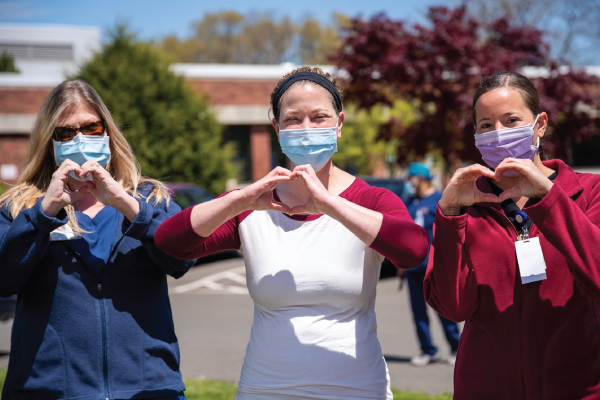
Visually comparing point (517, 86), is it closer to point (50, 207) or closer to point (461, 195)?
point (461, 195)

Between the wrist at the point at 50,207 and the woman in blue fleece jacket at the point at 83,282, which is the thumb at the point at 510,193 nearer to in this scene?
the woman in blue fleece jacket at the point at 83,282

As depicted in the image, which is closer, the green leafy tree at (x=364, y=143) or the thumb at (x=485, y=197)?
the thumb at (x=485, y=197)

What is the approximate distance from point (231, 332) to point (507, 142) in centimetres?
746

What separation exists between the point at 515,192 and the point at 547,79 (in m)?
13.2

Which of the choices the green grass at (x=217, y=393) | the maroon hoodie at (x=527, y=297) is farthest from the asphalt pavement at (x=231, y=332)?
the maroon hoodie at (x=527, y=297)

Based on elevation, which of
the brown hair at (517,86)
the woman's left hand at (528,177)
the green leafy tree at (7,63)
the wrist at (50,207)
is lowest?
the wrist at (50,207)

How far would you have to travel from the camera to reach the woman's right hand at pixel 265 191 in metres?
2.60

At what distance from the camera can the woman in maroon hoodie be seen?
2.44 m

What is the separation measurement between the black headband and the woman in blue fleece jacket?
2.47 ft

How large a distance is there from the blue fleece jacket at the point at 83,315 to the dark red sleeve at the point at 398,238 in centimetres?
96

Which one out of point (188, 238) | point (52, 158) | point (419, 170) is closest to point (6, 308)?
point (419, 170)

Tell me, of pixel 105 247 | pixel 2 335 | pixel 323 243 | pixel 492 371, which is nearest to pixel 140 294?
pixel 105 247

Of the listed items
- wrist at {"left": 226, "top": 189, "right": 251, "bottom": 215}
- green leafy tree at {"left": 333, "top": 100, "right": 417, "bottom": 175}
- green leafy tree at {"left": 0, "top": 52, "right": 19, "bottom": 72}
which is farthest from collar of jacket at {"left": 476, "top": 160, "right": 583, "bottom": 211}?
green leafy tree at {"left": 0, "top": 52, "right": 19, "bottom": 72}

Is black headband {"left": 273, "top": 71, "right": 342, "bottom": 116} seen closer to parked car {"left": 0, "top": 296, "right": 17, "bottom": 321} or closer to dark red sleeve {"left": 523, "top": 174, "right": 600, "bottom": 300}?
dark red sleeve {"left": 523, "top": 174, "right": 600, "bottom": 300}
